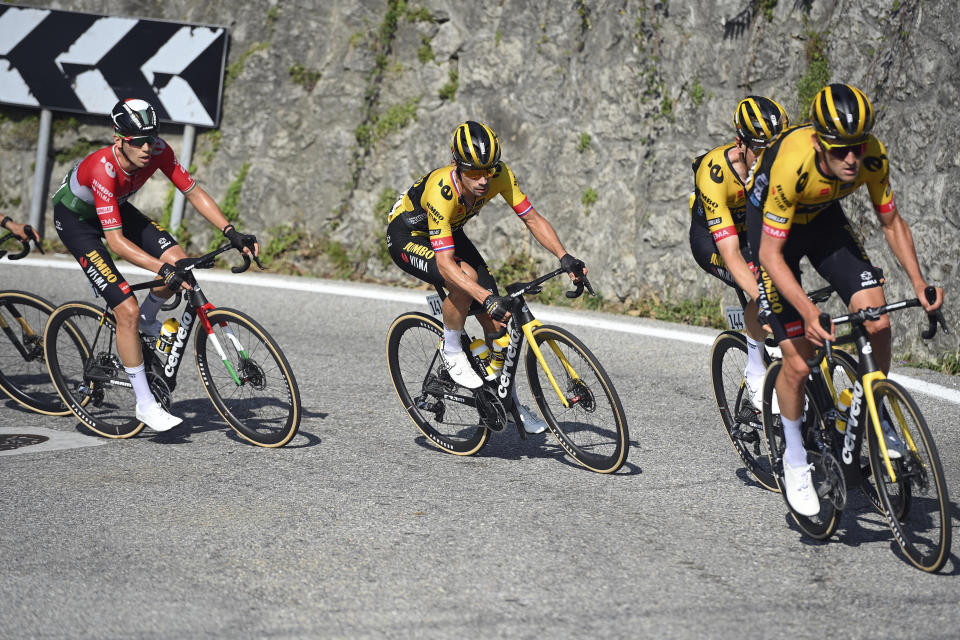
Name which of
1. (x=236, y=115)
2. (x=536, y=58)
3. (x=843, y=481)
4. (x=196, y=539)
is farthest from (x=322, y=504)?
(x=236, y=115)

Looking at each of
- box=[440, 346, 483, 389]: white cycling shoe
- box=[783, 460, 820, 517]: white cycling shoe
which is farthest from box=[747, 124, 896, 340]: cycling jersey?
box=[440, 346, 483, 389]: white cycling shoe

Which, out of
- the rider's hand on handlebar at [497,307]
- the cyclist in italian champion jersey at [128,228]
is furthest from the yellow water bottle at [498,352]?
the cyclist in italian champion jersey at [128,228]

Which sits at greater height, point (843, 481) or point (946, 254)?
point (946, 254)

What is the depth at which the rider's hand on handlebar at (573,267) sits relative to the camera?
5.77 metres

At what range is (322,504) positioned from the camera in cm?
542

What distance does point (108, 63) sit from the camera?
1304 centimetres

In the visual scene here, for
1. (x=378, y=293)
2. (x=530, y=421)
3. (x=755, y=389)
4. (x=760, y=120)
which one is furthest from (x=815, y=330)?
(x=378, y=293)

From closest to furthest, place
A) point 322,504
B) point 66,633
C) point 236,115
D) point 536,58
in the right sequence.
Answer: point 66,633 < point 322,504 < point 536,58 < point 236,115

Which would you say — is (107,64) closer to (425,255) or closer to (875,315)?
(425,255)

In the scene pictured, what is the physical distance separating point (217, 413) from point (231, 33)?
314 inches

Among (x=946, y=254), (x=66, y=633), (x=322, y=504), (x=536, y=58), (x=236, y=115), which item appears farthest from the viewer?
(x=236, y=115)

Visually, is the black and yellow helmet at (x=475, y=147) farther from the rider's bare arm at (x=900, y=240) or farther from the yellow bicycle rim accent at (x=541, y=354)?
the rider's bare arm at (x=900, y=240)

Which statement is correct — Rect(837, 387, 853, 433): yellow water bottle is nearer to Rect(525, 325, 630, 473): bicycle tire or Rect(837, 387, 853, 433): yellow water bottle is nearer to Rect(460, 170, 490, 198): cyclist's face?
Rect(525, 325, 630, 473): bicycle tire

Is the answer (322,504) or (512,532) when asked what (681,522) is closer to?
(512,532)
